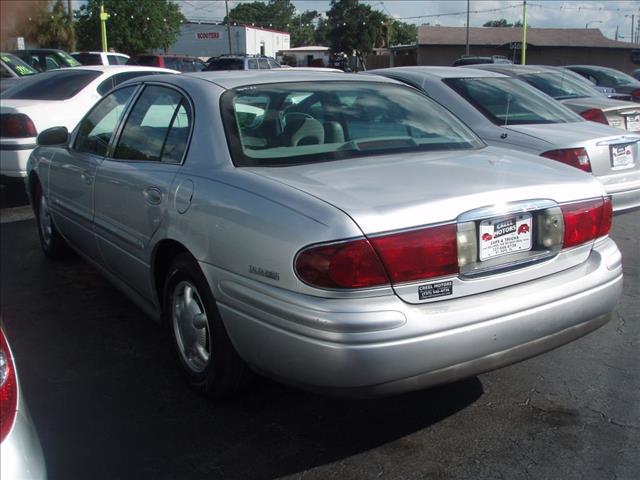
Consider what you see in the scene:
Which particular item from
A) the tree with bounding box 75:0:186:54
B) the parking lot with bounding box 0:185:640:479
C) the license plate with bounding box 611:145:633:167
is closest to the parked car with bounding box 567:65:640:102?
the license plate with bounding box 611:145:633:167

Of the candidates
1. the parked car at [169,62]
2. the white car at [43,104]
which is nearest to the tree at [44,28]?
the parked car at [169,62]

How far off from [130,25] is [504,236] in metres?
49.8

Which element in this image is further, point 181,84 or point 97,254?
point 97,254

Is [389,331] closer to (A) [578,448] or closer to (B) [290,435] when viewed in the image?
(B) [290,435]

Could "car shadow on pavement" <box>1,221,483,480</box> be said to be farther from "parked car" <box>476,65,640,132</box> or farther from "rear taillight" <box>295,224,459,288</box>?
"parked car" <box>476,65,640,132</box>

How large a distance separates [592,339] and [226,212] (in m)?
2.45

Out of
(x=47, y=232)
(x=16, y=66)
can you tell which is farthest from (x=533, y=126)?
(x=16, y=66)

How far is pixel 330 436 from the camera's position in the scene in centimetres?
319

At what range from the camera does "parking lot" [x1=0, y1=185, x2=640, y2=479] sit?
295cm

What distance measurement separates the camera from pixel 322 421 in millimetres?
3332

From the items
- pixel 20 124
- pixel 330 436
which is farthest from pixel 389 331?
pixel 20 124

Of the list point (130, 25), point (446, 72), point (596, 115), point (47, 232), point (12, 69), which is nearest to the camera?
point (47, 232)

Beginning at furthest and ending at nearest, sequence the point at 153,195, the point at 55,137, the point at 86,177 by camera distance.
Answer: the point at 55,137 → the point at 86,177 → the point at 153,195

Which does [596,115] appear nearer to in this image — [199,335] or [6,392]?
[199,335]
